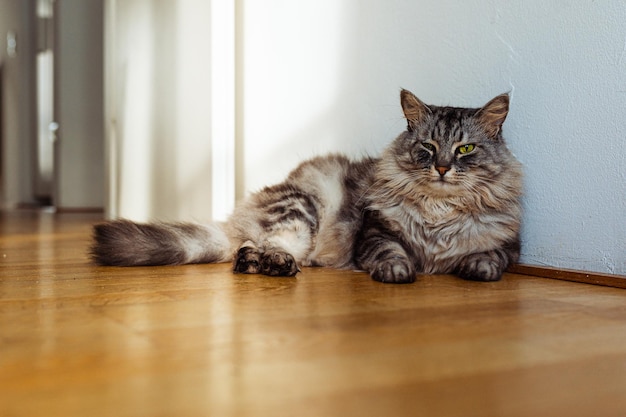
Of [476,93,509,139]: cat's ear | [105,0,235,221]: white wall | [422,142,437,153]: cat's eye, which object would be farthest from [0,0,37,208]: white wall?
[476,93,509,139]: cat's ear

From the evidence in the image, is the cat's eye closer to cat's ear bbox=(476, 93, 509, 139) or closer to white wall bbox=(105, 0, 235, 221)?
cat's ear bbox=(476, 93, 509, 139)

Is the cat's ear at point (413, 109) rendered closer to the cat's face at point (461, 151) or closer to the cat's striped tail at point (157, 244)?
the cat's face at point (461, 151)

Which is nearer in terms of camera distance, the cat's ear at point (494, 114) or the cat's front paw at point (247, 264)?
the cat's ear at point (494, 114)

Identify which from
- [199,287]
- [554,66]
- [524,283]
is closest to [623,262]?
[524,283]

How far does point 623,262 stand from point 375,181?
0.82 metres

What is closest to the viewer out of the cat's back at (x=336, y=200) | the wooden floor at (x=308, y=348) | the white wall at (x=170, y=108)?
the wooden floor at (x=308, y=348)

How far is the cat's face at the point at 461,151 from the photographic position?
2.12m

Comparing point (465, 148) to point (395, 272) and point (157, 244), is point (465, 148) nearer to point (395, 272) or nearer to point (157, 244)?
point (395, 272)

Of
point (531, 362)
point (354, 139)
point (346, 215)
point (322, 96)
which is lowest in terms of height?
point (531, 362)

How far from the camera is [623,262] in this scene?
6.58 feet

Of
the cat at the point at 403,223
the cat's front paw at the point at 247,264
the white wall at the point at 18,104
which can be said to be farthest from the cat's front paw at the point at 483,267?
the white wall at the point at 18,104

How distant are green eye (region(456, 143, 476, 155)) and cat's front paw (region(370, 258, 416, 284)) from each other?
39 cm

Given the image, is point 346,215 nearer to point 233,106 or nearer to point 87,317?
point 87,317

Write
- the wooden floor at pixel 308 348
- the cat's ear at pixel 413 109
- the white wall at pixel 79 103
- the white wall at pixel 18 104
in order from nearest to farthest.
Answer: the wooden floor at pixel 308 348 → the cat's ear at pixel 413 109 → the white wall at pixel 79 103 → the white wall at pixel 18 104
